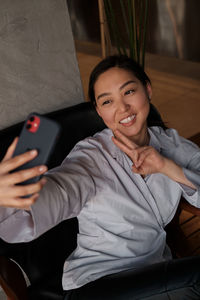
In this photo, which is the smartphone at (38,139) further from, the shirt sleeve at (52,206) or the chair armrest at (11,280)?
the chair armrest at (11,280)

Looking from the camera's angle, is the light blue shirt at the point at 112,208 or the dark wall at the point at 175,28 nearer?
the light blue shirt at the point at 112,208

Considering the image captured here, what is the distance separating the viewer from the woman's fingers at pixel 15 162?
2.67 feet

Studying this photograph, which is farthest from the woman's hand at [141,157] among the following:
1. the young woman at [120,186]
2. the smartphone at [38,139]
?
the smartphone at [38,139]

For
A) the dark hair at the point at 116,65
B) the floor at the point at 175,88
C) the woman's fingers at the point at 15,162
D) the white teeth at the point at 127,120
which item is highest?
the woman's fingers at the point at 15,162

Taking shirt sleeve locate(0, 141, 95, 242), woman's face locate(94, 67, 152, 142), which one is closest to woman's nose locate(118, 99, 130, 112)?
woman's face locate(94, 67, 152, 142)

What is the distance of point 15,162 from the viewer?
81 centimetres

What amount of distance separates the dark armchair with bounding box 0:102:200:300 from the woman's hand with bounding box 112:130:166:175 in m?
0.32

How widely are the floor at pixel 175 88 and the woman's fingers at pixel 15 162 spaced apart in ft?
7.47

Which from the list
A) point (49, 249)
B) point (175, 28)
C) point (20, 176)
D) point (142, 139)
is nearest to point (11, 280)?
point (49, 249)

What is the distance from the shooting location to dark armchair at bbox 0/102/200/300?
128cm

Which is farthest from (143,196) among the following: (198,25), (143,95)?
(198,25)

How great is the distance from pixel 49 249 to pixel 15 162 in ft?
2.39

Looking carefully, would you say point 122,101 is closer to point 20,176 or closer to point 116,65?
point 116,65

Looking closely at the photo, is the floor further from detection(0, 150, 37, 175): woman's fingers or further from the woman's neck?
detection(0, 150, 37, 175): woman's fingers
